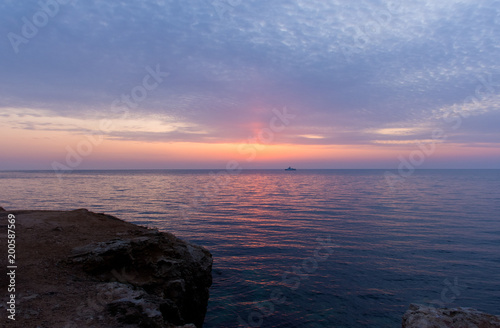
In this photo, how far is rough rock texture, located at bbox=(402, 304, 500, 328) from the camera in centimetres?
661

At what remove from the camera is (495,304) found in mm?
12336

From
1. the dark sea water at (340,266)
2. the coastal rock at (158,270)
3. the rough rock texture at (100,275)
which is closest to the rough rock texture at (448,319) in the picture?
the dark sea water at (340,266)

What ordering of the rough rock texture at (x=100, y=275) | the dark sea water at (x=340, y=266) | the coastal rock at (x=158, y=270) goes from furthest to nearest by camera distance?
the dark sea water at (x=340, y=266), the coastal rock at (x=158, y=270), the rough rock texture at (x=100, y=275)

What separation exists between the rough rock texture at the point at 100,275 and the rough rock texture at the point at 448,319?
5.49m

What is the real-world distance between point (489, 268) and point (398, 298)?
789cm

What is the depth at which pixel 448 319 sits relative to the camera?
6809 mm

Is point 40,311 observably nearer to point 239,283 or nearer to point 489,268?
point 239,283

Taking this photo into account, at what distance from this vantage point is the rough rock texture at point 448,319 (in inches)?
260

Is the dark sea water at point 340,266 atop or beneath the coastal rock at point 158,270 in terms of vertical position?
beneath

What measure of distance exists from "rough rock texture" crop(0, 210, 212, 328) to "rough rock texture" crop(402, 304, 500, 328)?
5491mm

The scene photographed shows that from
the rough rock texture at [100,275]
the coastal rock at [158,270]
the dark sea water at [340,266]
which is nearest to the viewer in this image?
the rough rock texture at [100,275]

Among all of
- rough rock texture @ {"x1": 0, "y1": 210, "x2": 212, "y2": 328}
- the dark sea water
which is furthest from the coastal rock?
the dark sea water

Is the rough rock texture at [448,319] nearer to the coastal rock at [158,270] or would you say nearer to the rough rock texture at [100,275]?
the rough rock texture at [100,275]

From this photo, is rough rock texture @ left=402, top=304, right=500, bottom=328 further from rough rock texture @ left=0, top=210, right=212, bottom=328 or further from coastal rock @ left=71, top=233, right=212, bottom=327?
coastal rock @ left=71, top=233, right=212, bottom=327
